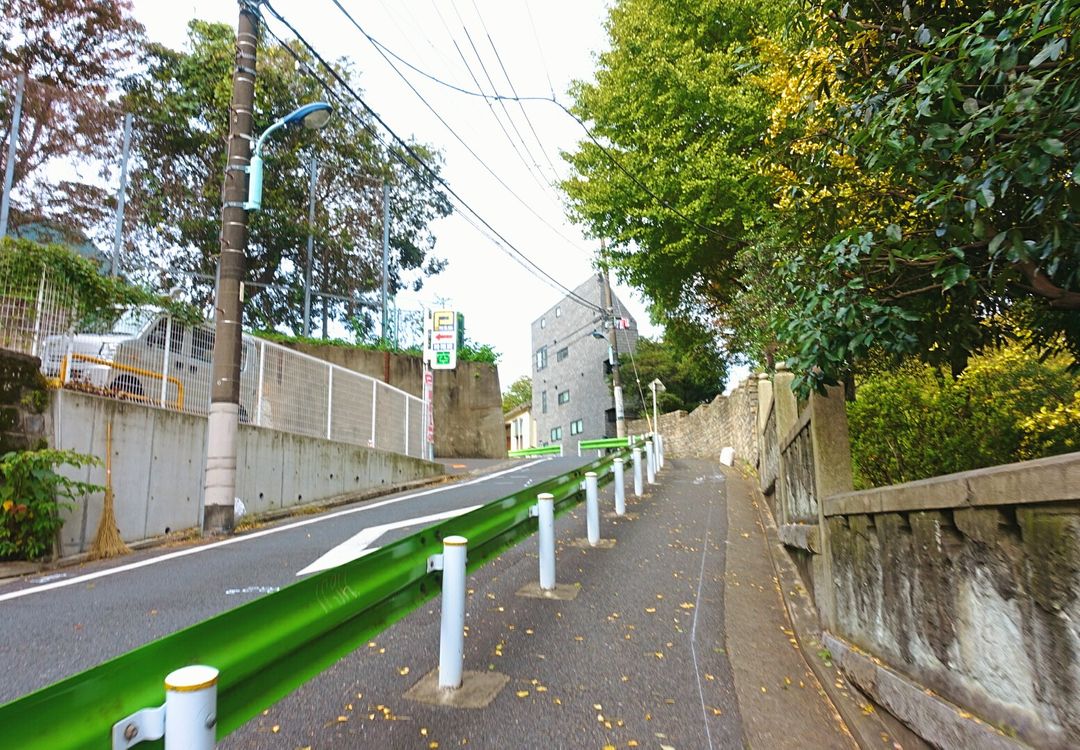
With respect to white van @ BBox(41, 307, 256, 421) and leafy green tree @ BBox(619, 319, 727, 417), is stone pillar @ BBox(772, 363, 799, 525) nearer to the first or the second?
white van @ BBox(41, 307, 256, 421)

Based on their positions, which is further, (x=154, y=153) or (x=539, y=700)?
(x=154, y=153)

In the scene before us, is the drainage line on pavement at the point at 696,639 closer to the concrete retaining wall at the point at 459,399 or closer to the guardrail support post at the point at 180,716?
the guardrail support post at the point at 180,716

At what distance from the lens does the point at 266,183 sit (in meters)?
22.4

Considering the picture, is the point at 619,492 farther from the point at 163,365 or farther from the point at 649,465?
the point at 163,365

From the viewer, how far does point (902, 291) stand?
4.05m

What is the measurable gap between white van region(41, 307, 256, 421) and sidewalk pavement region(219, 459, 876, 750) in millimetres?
5915

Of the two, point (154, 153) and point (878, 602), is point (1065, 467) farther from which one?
point (154, 153)

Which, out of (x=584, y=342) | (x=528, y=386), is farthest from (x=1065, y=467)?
(x=528, y=386)

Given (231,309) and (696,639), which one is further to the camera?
(231,309)

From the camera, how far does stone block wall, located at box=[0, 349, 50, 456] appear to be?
21.7 feet

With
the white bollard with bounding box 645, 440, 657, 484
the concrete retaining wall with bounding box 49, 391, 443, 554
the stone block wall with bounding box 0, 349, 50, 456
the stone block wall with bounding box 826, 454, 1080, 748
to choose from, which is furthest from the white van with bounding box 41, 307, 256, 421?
the stone block wall with bounding box 826, 454, 1080, 748

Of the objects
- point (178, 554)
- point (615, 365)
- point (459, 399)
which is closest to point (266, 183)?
point (459, 399)

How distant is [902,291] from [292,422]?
34.1 feet

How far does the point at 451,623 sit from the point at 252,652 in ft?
5.10
